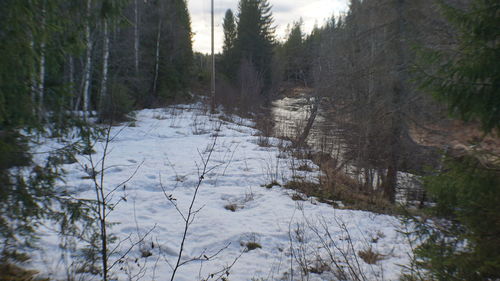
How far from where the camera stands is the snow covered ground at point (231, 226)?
323 centimetres

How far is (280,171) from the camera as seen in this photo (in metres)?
7.38

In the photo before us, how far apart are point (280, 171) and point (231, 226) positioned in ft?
10.6

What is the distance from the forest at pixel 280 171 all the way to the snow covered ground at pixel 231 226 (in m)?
0.03

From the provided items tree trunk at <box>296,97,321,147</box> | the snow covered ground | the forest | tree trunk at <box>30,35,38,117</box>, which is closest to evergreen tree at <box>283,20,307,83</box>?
tree trunk at <box>296,97,321,147</box>

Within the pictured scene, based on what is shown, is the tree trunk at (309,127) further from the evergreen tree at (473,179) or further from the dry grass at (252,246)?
the evergreen tree at (473,179)

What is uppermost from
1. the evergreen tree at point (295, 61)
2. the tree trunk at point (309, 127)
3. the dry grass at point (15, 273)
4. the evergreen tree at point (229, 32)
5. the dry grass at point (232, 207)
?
the evergreen tree at point (229, 32)

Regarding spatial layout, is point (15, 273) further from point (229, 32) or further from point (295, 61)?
point (229, 32)

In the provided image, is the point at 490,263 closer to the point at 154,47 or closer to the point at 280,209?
the point at 280,209

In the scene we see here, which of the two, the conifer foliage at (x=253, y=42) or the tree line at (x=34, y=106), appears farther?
the conifer foliage at (x=253, y=42)

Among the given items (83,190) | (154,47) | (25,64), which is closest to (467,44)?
(25,64)

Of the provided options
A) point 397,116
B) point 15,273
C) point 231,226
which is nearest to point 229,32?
point 397,116

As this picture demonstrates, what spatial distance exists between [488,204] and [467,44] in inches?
45.9

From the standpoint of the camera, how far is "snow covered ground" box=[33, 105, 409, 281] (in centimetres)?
323

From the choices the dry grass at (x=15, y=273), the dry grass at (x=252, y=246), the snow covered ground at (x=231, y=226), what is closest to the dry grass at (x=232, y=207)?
the snow covered ground at (x=231, y=226)
